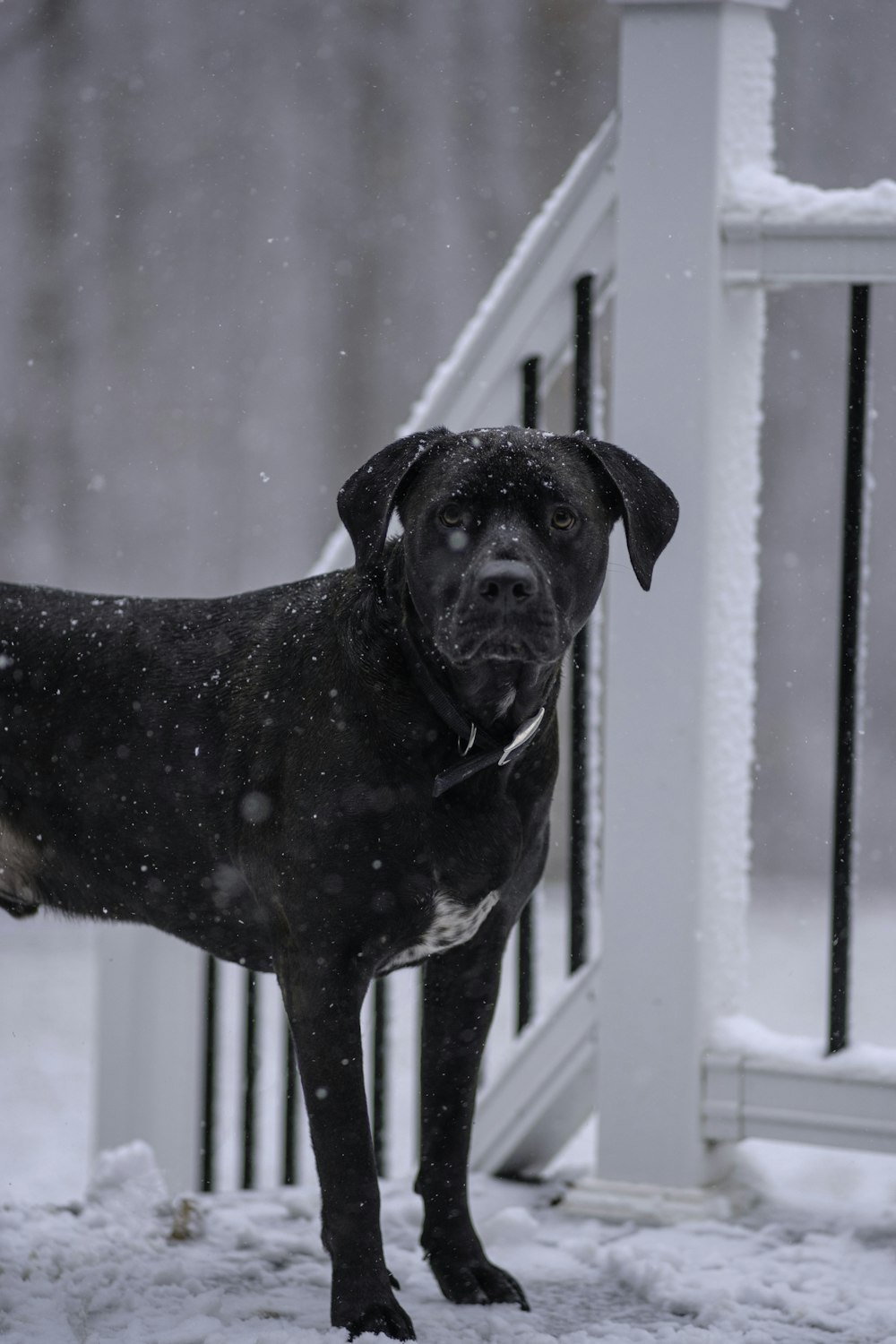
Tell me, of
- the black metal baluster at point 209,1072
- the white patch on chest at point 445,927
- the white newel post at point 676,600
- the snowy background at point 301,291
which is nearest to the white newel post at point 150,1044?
the black metal baluster at point 209,1072

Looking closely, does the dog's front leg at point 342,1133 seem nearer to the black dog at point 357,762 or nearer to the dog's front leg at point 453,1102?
the black dog at point 357,762

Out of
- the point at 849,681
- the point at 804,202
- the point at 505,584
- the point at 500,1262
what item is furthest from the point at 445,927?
the point at 804,202

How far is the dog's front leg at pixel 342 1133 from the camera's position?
2.04 meters

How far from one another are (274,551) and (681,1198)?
566 cm

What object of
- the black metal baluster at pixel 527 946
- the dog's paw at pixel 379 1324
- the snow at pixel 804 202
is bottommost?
the dog's paw at pixel 379 1324

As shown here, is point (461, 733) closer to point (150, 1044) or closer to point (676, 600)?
point (676, 600)

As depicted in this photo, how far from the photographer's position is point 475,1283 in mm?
2271

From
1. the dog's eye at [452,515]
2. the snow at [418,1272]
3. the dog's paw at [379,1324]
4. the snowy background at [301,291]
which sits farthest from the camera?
the snowy background at [301,291]

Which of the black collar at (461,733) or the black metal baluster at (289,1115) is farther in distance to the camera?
the black metal baluster at (289,1115)

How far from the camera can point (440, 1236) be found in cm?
230

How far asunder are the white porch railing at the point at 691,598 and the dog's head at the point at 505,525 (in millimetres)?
654

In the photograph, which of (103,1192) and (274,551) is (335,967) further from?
(274,551)

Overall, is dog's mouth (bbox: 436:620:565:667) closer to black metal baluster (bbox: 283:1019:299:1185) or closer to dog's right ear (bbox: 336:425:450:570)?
dog's right ear (bbox: 336:425:450:570)

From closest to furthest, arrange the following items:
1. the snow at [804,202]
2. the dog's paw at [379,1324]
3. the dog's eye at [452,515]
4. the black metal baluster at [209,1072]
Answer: the dog's eye at [452,515], the dog's paw at [379,1324], the snow at [804,202], the black metal baluster at [209,1072]
